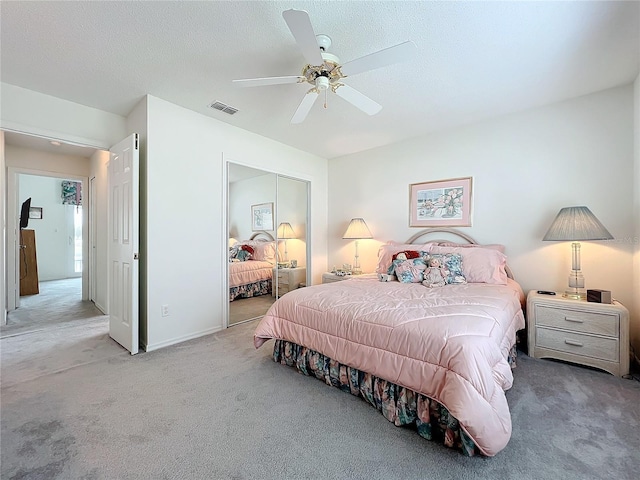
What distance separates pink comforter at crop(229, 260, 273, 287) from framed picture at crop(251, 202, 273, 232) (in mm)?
513

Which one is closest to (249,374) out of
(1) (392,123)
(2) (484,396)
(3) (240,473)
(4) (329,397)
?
(4) (329,397)

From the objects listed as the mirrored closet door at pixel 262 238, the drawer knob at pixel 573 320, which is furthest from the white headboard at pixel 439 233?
the mirrored closet door at pixel 262 238

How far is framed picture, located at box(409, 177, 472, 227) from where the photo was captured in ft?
11.8

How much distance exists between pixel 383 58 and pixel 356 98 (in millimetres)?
471

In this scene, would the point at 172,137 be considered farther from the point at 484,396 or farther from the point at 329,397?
the point at 484,396

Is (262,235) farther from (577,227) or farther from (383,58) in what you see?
(577,227)

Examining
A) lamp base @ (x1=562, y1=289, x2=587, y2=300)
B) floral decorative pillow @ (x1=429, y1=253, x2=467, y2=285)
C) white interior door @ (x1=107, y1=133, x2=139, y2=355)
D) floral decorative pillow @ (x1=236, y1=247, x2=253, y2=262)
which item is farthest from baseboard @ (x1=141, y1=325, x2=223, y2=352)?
lamp base @ (x1=562, y1=289, x2=587, y2=300)

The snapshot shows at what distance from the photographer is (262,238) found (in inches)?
162

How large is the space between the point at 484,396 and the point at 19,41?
150 inches

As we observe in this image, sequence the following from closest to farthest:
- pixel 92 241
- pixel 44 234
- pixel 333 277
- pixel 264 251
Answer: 1. pixel 264 251
2. pixel 333 277
3. pixel 92 241
4. pixel 44 234

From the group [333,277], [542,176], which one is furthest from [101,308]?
[542,176]

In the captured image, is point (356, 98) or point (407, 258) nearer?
point (356, 98)

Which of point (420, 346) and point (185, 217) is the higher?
point (185, 217)

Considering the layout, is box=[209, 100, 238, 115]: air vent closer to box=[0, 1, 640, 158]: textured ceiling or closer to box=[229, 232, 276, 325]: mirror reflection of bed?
box=[0, 1, 640, 158]: textured ceiling
